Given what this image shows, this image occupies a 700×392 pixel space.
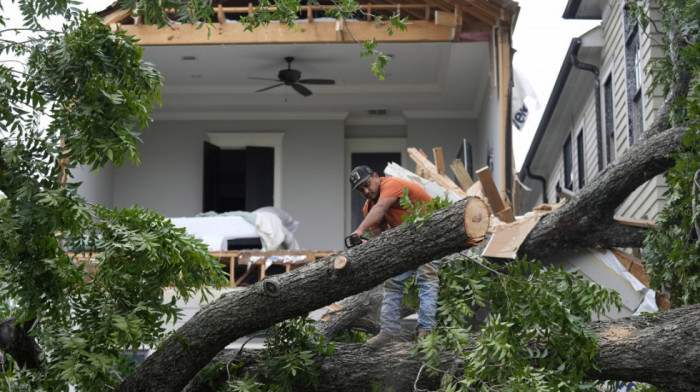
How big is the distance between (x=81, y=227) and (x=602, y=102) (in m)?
11.8

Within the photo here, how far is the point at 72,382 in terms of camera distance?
6.42 meters

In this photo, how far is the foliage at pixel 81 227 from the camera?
6.76 metres

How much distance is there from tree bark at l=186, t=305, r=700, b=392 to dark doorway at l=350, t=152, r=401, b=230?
43.8ft

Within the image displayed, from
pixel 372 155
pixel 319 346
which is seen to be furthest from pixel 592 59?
pixel 319 346

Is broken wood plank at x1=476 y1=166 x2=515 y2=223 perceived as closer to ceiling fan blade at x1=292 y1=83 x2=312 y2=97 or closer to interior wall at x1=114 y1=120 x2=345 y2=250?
ceiling fan blade at x1=292 y1=83 x2=312 y2=97

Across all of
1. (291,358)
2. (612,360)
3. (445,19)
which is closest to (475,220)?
(612,360)

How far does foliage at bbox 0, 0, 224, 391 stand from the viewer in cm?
676

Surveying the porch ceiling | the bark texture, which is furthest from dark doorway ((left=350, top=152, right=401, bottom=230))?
the bark texture

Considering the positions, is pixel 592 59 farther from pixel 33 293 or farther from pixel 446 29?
pixel 33 293

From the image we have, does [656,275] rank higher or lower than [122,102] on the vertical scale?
lower

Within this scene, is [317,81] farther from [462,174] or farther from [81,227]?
[81,227]

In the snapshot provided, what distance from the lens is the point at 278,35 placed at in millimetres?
→ 16656

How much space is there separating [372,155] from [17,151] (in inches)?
565

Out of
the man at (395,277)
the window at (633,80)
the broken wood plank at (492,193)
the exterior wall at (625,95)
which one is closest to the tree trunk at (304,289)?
the man at (395,277)
